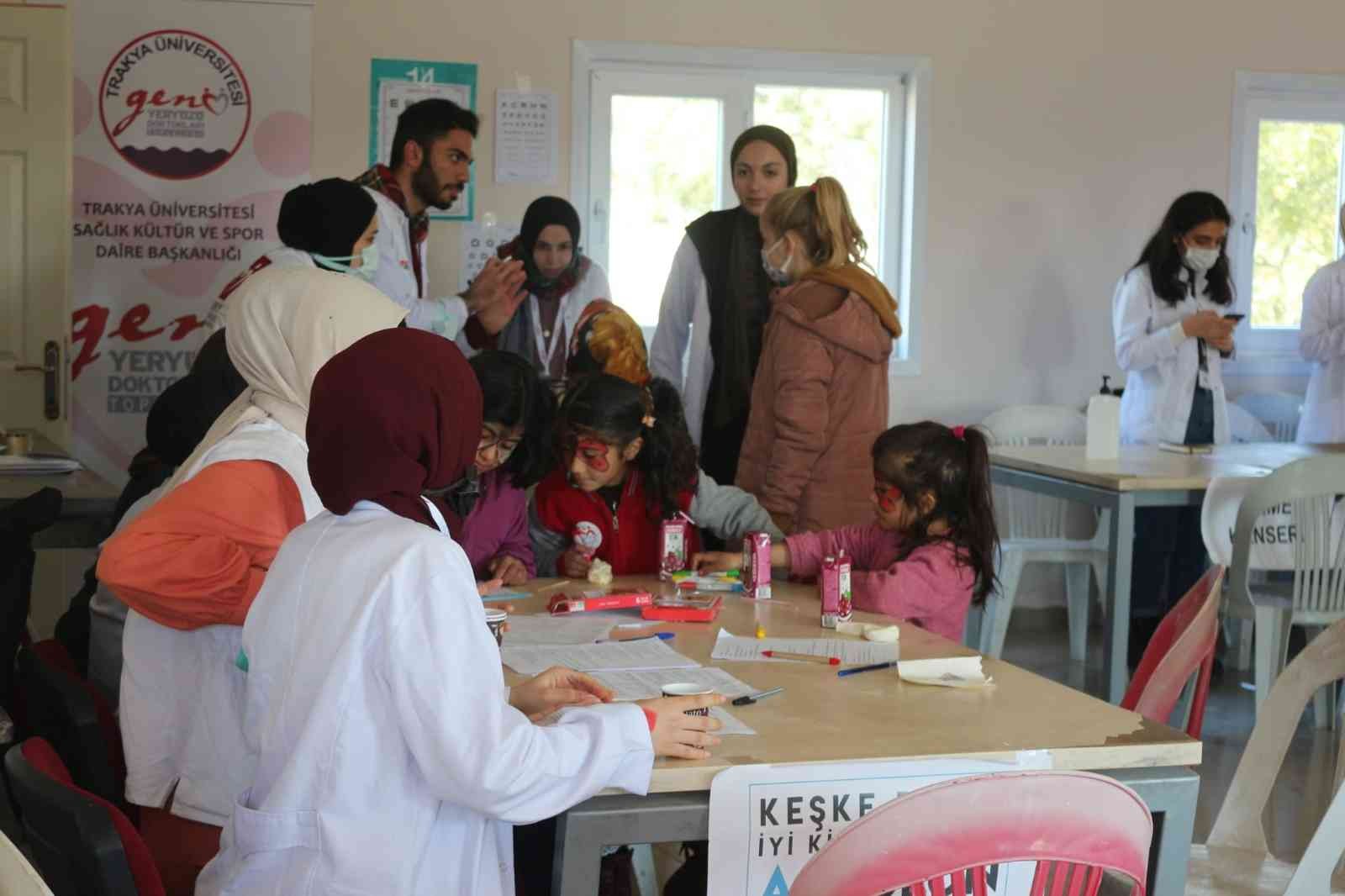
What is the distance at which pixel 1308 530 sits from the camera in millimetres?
3857

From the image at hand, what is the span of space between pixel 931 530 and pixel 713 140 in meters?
3.20

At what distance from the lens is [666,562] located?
114 inches

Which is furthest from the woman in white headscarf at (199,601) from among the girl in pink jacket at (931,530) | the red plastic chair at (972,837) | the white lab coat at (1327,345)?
the white lab coat at (1327,345)

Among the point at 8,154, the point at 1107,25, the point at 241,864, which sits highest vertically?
the point at 1107,25

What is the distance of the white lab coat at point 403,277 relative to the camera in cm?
388

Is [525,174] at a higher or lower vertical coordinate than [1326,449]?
higher

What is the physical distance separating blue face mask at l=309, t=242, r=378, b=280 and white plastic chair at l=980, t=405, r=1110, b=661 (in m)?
2.25

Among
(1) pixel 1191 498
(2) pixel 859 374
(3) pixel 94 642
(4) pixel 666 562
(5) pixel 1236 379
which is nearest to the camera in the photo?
(3) pixel 94 642

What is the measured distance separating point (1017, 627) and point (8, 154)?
13.7 feet

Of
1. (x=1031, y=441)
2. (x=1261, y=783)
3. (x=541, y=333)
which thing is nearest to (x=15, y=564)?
(x=1261, y=783)

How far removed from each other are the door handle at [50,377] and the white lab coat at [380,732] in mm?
3905

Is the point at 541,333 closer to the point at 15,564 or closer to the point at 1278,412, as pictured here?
the point at 15,564

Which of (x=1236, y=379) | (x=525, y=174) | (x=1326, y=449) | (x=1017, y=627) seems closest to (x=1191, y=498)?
(x=1326, y=449)

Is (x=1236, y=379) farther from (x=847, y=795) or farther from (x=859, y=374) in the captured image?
(x=847, y=795)
